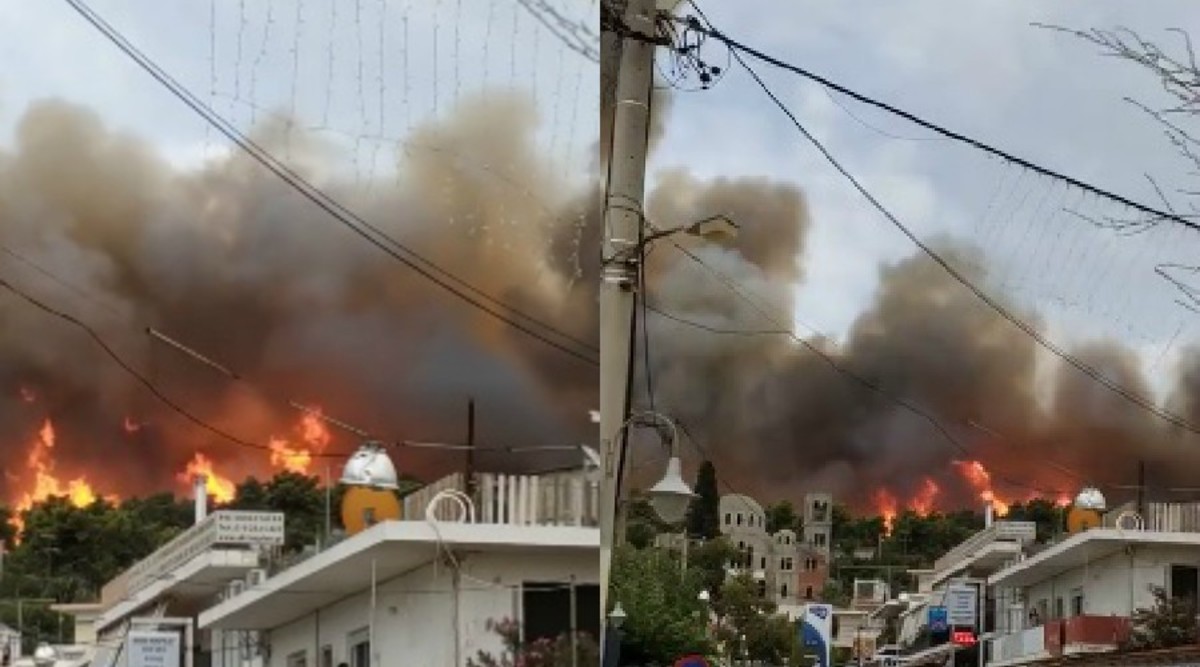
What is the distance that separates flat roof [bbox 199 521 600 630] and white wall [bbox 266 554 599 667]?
12 mm

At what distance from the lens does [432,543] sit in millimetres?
1826

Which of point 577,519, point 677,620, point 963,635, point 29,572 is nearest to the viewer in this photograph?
point 29,572

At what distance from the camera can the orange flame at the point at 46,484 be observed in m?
1.68

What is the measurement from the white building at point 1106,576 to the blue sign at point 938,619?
935 millimetres

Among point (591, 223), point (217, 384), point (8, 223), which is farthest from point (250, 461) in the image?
point (591, 223)

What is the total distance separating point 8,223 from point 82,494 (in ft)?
0.87

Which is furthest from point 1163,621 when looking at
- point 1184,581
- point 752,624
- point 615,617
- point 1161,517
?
point 615,617

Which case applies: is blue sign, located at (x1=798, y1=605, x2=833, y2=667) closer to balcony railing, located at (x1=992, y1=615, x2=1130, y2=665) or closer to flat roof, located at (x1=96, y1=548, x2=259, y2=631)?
balcony railing, located at (x1=992, y1=615, x2=1130, y2=665)

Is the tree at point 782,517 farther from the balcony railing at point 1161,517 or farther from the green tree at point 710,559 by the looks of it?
the balcony railing at point 1161,517

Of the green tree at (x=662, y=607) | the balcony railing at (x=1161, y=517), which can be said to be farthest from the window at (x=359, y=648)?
the balcony railing at (x=1161, y=517)

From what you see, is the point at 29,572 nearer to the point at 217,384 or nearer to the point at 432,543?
the point at 217,384

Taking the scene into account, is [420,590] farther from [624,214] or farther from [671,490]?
[671,490]

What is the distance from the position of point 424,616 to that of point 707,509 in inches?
445

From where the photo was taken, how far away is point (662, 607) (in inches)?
478
